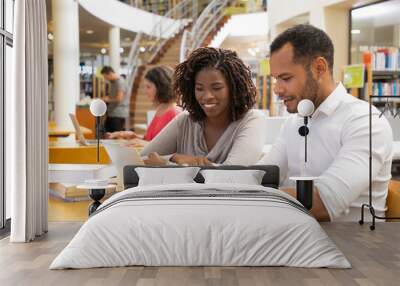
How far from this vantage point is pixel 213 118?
4.93 m

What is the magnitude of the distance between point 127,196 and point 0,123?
163 centimetres

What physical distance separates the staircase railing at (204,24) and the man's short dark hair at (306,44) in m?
5.79

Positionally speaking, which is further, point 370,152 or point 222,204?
point 370,152

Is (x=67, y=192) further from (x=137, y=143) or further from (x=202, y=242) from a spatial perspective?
(x=202, y=242)

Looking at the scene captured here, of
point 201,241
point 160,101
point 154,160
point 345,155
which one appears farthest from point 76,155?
point 201,241

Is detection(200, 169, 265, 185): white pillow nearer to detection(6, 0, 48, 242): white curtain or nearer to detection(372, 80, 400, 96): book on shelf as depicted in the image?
detection(6, 0, 48, 242): white curtain

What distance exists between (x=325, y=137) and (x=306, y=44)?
33.3 inches

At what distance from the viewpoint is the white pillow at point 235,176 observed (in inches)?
177

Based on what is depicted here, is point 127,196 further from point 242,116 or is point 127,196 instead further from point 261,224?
point 242,116

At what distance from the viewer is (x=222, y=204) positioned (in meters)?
3.42

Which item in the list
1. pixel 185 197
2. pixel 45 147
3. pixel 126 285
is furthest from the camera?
pixel 45 147

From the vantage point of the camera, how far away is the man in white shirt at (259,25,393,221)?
4.35m

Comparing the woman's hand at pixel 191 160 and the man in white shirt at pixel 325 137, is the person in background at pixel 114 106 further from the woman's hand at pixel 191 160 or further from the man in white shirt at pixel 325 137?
the man in white shirt at pixel 325 137

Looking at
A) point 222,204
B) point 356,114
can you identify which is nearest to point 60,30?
point 356,114
